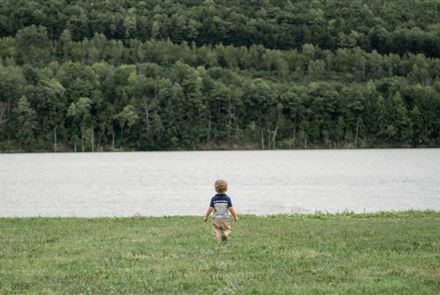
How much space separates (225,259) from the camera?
17578 mm

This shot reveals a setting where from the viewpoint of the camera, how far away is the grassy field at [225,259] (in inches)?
567

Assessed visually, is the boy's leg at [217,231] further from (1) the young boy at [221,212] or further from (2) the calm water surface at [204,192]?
(2) the calm water surface at [204,192]

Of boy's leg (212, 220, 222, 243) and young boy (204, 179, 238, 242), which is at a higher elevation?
young boy (204, 179, 238, 242)

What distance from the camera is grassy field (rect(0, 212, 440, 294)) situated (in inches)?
567

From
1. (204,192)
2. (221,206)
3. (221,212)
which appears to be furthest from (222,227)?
(204,192)

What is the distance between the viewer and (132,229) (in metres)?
25.3

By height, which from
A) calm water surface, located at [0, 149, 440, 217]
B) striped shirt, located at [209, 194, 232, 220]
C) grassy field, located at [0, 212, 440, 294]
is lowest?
calm water surface, located at [0, 149, 440, 217]

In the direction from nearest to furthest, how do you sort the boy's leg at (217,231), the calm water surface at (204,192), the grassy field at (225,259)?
1. the grassy field at (225,259)
2. the boy's leg at (217,231)
3. the calm water surface at (204,192)

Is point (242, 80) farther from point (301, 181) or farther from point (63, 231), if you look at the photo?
point (63, 231)

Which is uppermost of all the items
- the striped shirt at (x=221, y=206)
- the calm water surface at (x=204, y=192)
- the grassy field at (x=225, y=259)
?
the striped shirt at (x=221, y=206)

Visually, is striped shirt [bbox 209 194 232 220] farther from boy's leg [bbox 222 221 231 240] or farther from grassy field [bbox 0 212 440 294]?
grassy field [bbox 0 212 440 294]

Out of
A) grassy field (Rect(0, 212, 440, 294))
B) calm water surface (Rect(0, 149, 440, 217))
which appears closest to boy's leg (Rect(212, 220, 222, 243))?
grassy field (Rect(0, 212, 440, 294))

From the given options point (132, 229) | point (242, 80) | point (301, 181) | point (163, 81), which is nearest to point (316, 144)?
point (242, 80)

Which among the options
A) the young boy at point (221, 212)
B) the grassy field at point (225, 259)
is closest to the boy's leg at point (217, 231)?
the young boy at point (221, 212)
